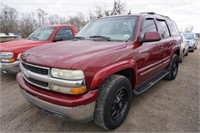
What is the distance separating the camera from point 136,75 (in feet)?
9.82

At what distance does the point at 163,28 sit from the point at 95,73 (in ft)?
9.90

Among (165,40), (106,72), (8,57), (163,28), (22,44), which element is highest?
(163,28)

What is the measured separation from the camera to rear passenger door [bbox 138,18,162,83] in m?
3.13

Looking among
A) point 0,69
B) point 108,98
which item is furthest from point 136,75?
point 0,69

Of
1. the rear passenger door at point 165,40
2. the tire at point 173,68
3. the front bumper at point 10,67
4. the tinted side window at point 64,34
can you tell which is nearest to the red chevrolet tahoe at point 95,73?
the rear passenger door at point 165,40

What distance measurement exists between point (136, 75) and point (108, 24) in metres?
1.26

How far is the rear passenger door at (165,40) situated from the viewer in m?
4.09

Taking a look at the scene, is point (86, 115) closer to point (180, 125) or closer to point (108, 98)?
point (108, 98)

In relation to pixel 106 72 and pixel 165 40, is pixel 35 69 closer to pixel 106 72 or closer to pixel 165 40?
pixel 106 72

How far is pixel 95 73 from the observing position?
7.07 feet

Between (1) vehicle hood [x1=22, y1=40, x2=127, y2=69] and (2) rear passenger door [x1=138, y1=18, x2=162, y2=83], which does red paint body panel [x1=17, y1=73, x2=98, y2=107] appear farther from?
(2) rear passenger door [x1=138, y1=18, x2=162, y2=83]

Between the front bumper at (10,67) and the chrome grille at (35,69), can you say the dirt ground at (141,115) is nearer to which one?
the front bumper at (10,67)

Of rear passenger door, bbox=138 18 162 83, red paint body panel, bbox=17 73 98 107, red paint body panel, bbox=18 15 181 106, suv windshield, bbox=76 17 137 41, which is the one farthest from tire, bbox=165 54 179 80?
red paint body panel, bbox=17 73 98 107

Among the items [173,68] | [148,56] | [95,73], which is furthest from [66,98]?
[173,68]
